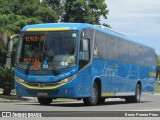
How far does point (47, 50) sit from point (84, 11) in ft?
138

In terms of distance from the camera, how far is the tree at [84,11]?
61.8 metres

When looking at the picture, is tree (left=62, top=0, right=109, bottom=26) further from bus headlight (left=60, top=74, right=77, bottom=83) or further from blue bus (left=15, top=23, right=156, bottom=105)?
bus headlight (left=60, top=74, right=77, bottom=83)

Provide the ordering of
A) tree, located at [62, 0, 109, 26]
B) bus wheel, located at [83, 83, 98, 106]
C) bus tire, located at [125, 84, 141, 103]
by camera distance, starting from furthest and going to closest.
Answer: tree, located at [62, 0, 109, 26] → bus tire, located at [125, 84, 141, 103] → bus wheel, located at [83, 83, 98, 106]

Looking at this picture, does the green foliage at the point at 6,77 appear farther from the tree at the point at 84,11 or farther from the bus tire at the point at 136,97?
the tree at the point at 84,11

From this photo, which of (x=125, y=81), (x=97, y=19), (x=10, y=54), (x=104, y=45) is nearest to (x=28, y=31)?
(x=10, y=54)

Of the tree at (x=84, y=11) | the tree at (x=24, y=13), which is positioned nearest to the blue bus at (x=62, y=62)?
the tree at (x=24, y=13)

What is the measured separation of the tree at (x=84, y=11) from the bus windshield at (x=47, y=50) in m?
39.7

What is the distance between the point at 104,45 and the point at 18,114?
1205cm

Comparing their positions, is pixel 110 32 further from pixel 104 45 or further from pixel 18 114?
pixel 18 114

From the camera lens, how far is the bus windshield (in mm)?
20375

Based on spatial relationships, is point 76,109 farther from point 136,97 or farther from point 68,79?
point 136,97

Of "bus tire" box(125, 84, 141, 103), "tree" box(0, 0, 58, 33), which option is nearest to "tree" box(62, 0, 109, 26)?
"tree" box(0, 0, 58, 33)

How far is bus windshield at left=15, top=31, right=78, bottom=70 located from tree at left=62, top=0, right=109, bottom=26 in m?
39.7

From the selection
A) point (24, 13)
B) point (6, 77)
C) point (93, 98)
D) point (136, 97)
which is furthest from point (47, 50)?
point (24, 13)
